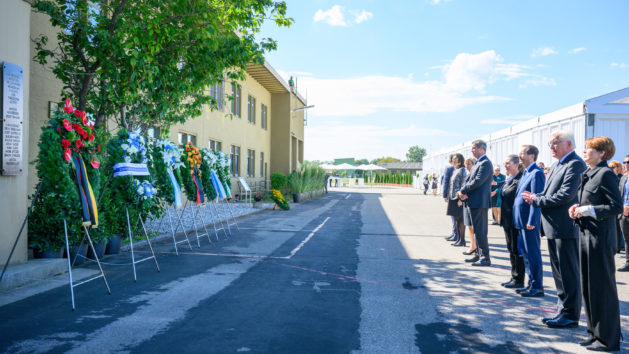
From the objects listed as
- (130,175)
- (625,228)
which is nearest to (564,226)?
(625,228)

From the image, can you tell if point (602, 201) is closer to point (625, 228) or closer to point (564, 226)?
point (564, 226)

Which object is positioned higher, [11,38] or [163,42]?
[163,42]

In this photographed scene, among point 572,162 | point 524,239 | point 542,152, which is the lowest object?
Result: point 524,239

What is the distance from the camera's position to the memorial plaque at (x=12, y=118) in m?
6.48

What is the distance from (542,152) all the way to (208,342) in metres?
16.8

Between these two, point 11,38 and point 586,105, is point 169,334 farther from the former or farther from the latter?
point 586,105

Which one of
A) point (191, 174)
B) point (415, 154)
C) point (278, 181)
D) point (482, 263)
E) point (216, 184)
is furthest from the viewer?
point (415, 154)

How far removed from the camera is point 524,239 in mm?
5855

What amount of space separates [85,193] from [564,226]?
5.97 m

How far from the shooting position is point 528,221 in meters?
5.59

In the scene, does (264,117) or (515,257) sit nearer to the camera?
(515,257)

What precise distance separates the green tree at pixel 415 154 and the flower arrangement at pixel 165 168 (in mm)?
168001

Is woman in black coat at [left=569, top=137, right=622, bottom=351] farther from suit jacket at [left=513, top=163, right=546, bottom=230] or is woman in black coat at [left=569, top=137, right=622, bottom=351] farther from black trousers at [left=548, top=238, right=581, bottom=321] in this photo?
suit jacket at [left=513, top=163, right=546, bottom=230]

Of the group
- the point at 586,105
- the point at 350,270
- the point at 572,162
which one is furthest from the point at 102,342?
the point at 586,105
